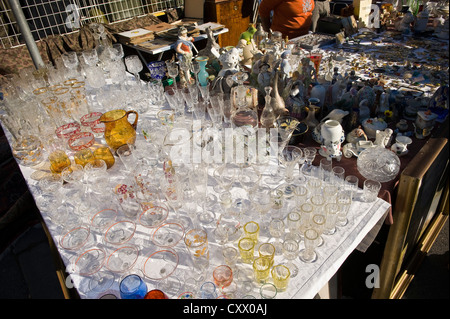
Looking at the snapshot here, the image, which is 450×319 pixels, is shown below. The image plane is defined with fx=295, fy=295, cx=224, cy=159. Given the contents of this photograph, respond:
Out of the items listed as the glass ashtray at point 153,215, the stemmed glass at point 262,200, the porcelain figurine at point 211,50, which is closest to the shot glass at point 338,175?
the stemmed glass at point 262,200

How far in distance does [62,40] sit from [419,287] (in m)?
4.94

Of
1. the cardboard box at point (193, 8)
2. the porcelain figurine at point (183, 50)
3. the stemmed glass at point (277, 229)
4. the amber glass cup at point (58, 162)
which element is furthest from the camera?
the cardboard box at point (193, 8)

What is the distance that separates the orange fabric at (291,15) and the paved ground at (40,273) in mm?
2604

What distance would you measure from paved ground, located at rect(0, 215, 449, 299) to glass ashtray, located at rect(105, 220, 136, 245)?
122 centimetres

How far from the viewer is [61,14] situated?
4188 millimetres

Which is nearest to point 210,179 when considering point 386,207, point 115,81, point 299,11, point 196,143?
point 196,143

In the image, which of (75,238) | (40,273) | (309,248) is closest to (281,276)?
(309,248)

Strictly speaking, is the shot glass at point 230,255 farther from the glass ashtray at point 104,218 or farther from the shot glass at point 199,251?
the glass ashtray at point 104,218

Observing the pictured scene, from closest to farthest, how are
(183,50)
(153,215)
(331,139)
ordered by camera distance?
(153,215) → (331,139) → (183,50)

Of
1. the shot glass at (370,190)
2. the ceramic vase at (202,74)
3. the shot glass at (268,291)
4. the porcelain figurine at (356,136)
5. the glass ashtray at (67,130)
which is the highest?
the ceramic vase at (202,74)

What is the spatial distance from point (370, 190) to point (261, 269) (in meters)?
0.69

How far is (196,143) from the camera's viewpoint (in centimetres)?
166

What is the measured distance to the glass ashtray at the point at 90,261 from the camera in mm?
1138

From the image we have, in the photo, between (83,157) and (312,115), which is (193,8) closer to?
(312,115)
